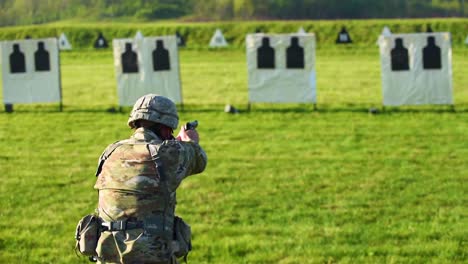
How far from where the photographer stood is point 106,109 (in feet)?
57.8

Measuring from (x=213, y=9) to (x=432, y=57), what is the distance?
79.0 meters

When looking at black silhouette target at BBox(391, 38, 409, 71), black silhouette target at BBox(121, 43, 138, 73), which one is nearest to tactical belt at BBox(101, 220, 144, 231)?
black silhouette target at BBox(391, 38, 409, 71)

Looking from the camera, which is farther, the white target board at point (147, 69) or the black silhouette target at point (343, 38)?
the black silhouette target at point (343, 38)

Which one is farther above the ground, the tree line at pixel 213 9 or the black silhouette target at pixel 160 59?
the tree line at pixel 213 9

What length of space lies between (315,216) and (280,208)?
1.69 feet

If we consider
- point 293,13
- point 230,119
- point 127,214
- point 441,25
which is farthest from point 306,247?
point 293,13

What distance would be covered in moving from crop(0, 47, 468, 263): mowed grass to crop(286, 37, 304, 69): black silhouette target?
86cm

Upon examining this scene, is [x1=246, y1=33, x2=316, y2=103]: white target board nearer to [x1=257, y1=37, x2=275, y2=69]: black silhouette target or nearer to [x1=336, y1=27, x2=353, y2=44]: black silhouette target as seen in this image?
[x1=257, y1=37, x2=275, y2=69]: black silhouette target

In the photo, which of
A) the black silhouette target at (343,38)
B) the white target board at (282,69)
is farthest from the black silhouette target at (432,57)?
the black silhouette target at (343,38)

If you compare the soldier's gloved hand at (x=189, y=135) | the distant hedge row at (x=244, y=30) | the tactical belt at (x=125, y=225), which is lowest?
the tactical belt at (x=125, y=225)

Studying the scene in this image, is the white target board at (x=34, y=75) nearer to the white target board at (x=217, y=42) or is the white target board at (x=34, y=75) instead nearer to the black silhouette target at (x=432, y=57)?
the black silhouette target at (x=432, y=57)

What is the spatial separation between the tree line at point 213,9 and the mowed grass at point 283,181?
68.4 m

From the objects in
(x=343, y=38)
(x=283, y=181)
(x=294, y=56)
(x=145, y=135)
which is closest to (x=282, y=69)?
(x=294, y=56)

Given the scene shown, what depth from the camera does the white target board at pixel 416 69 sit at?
55.2ft
